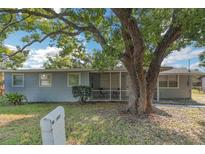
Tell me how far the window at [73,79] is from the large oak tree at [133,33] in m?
5.08

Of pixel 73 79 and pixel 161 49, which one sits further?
pixel 73 79

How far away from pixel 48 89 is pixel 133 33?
411 inches

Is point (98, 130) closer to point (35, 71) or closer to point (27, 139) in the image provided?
point (27, 139)

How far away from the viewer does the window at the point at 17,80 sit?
16.9 metres

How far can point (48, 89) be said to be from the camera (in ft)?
54.3

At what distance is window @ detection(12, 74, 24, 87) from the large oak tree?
648cm

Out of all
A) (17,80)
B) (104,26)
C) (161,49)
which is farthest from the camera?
(17,80)

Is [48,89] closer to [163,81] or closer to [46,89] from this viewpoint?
[46,89]

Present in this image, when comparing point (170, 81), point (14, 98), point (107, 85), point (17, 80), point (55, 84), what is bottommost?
point (14, 98)

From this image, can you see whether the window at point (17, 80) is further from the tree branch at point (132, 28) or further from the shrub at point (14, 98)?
the tree branch at point (132, 28)

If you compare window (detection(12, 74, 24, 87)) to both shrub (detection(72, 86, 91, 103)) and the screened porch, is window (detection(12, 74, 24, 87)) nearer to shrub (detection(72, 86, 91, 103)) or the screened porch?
shrub (detection(72, 86, 91, 103))

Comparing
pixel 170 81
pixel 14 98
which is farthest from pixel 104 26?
pixel 170 81

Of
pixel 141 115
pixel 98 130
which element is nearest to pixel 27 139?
pixel 98 130
